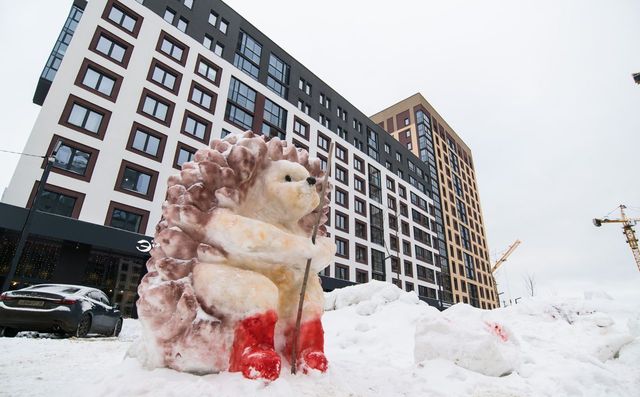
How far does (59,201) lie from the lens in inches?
643

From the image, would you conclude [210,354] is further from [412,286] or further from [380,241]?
[412,286]

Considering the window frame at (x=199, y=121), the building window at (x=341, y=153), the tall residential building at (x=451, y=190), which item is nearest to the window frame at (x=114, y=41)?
the window frame at (x=199, y=121)

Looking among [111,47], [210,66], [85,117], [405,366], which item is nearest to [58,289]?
[405,366]

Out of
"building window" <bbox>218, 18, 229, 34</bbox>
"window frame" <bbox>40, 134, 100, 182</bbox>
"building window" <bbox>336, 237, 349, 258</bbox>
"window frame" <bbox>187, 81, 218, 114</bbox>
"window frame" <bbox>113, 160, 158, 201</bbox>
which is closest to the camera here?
"window frame" <bbox>40, 134, 100, 182</bbox>

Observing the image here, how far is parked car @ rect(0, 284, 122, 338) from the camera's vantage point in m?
5.44

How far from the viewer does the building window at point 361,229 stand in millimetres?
34244

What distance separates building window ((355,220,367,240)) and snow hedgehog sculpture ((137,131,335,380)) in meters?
31.2

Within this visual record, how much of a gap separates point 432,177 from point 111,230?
46456 millimetres

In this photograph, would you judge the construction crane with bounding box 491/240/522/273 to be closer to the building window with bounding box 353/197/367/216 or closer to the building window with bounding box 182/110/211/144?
the building window with bounding box 353/197/367/216

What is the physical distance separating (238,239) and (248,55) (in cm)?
3054

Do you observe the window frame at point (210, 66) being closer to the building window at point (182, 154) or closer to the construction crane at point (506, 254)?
the building window at point (182, 154)

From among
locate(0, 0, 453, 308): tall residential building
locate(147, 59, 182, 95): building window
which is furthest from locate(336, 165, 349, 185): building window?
locate(147, 59, 182, 95): building window

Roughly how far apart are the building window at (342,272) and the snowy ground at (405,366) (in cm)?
2365

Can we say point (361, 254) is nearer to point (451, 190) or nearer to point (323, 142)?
point (323, 142)
